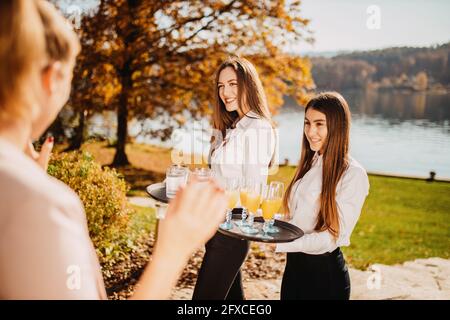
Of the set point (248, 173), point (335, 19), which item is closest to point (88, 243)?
Answer: point (248, 173)

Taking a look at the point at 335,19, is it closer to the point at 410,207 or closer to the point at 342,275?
the point at 410,207

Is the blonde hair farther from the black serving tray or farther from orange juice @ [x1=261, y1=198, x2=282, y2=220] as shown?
orange juice @ [x1=261, y1=198, x2=282, y2=220]

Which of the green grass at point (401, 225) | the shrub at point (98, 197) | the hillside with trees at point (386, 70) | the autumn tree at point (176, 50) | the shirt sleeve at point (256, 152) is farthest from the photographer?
the hillside with trees at point (386, 70)

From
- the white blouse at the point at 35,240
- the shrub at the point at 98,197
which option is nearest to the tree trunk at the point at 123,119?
the shrub at the point at 98,197

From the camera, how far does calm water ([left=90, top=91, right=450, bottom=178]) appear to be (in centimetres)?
1496

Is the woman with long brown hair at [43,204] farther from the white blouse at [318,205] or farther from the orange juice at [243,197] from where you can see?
the orange juice at [243,197]

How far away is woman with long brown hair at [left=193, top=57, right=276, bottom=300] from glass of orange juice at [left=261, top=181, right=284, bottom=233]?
19 cm

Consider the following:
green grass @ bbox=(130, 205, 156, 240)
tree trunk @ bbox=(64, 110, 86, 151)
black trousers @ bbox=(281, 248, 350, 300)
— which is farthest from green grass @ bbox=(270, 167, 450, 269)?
tree trunk @ bbox=(64, 110, 86, 151)

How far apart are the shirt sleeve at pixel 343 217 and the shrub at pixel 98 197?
2380mm

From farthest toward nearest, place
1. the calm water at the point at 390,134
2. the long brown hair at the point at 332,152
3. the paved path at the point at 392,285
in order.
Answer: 1. the calm water at the point at 390,134
2. the paved path at the point at 392,285
3. the long brown hair at the point at 332,152

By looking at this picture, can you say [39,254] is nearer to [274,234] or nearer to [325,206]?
[274,234]

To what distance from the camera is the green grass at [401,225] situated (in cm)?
734

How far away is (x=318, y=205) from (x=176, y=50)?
36.5ft

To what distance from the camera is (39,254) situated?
75cm
